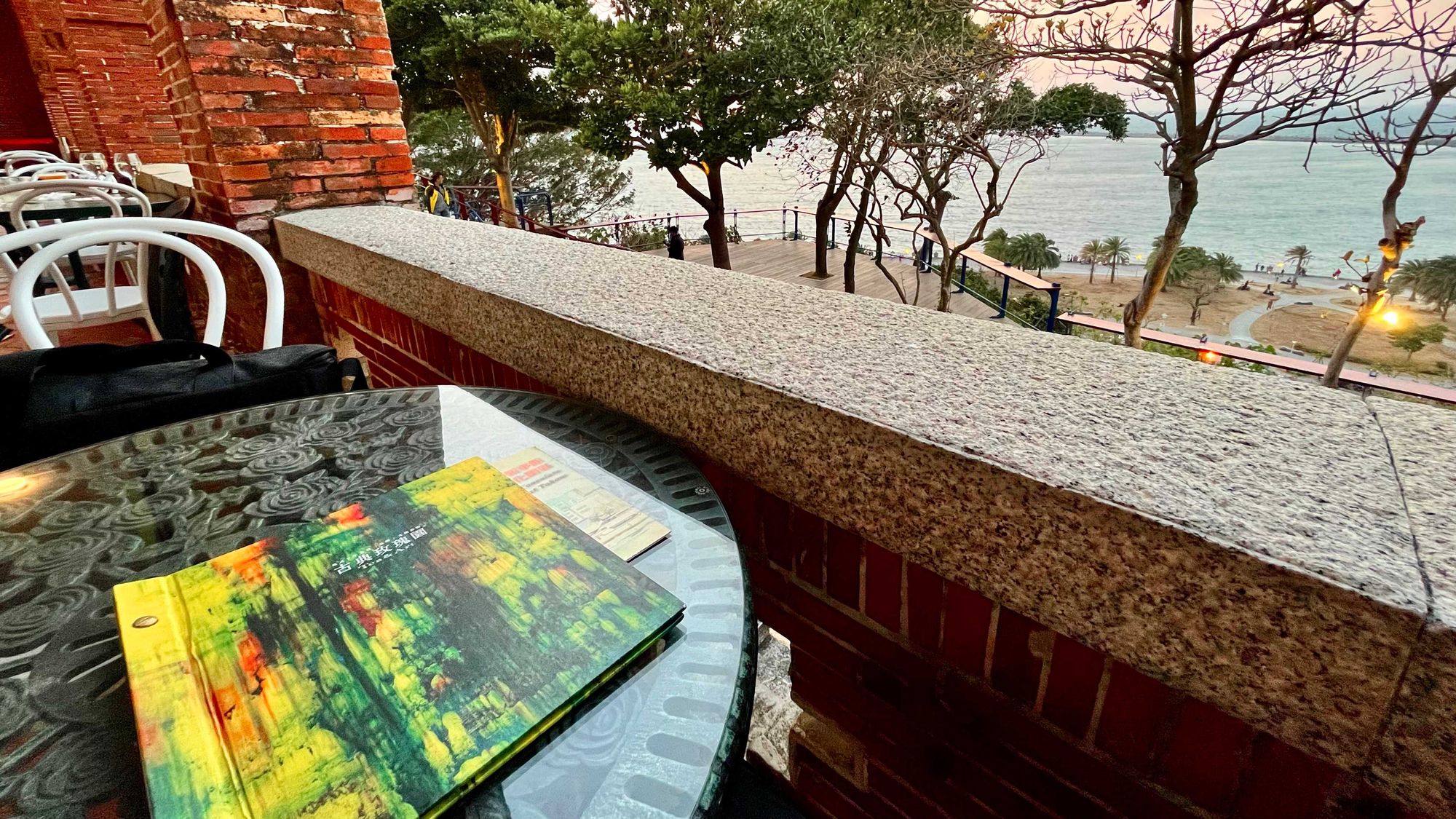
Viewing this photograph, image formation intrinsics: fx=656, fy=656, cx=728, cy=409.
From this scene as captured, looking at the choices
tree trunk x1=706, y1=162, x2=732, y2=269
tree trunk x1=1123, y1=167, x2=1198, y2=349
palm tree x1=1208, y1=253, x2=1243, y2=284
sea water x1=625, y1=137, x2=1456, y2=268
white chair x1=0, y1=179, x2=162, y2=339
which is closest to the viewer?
white chair x1=0, y1=179, x2=162, y2=339

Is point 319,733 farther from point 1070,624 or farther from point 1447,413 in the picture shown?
point 1447,413

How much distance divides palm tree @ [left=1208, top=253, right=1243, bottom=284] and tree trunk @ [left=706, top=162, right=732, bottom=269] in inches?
407

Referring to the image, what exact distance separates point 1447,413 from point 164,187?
19.4ft

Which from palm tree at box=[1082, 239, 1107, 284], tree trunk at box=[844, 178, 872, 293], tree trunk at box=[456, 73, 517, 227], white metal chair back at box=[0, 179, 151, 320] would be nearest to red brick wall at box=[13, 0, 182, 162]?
tree trunk at box=[456, 73, 517, 227]

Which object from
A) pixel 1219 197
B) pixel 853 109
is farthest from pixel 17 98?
pixel 1219 197

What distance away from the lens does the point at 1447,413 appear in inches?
29.1

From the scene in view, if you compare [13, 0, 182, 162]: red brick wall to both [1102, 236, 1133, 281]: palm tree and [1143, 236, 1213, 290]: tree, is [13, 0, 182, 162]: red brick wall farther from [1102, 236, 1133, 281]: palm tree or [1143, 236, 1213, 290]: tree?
[1102, 236, 1133, 281]: palm tree

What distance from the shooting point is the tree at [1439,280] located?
8.97m

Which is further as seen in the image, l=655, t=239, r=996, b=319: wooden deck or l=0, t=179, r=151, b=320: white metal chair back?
l=655, t=239, r=996, b=319: wooden deck

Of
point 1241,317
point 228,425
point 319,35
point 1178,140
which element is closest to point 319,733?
point 228,425

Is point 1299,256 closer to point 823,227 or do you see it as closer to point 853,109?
point 823,227

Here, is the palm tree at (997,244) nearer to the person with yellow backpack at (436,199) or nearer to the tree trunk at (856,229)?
the tree trunk at (856,229)

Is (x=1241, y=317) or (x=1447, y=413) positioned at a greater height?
(x=1447, y=413)

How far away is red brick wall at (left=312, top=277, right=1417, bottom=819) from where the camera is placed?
0.63 metres
